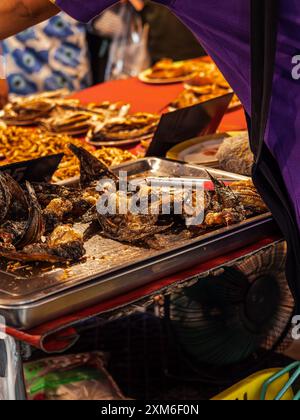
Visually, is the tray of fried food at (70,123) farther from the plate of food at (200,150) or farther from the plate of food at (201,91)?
the plate of food at (200,150)

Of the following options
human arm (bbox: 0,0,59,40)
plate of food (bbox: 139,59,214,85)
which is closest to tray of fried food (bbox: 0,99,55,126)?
plate of food (bbox: 139,59,214,85)

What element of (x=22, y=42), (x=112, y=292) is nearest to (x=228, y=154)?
(x=112, y=292)

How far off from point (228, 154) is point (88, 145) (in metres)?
0.69

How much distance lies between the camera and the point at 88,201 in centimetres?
182

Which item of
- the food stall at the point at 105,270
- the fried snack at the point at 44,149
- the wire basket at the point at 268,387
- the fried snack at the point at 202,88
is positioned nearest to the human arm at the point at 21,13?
the food stall at the point at 105,270

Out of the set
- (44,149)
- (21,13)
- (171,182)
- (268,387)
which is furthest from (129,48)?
(268,387)

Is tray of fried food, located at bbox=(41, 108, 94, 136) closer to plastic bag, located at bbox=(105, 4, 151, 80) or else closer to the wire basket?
the wire basket

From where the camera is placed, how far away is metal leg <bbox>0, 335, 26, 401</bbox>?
1.46 meters

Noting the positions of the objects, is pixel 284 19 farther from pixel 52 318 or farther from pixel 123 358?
pixel 123 358

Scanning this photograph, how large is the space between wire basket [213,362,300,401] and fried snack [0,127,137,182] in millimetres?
837

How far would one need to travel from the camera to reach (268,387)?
1.82 m

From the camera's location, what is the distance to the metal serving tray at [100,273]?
1370 millimetres

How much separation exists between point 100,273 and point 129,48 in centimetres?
391
